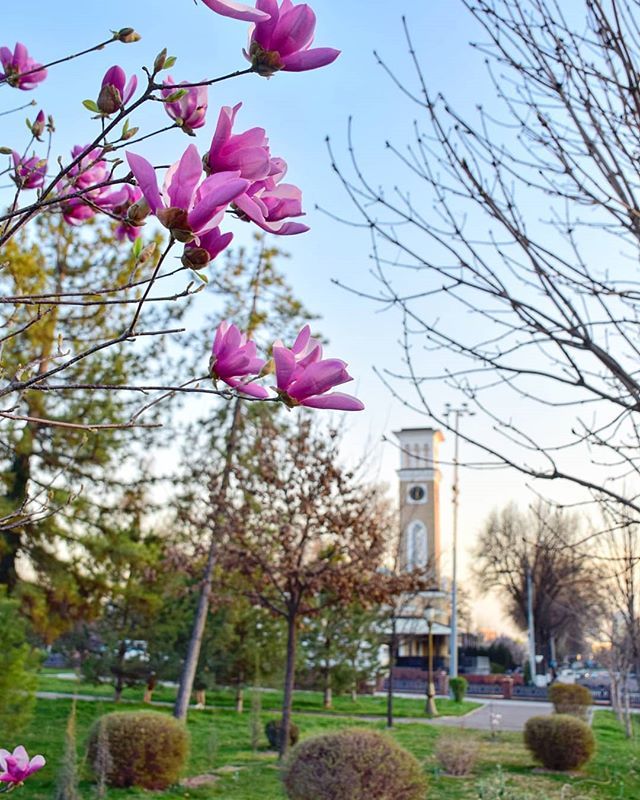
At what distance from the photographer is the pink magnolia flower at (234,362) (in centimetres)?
103

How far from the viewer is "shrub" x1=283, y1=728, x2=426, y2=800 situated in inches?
241

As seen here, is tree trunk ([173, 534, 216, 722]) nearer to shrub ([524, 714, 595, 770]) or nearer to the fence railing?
shrub ([524, 714, 595, 770])

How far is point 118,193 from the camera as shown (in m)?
1.44

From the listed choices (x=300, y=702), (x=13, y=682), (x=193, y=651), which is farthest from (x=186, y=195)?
(x=300, y=702)

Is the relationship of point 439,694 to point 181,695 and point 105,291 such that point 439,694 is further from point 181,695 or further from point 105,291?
point 105,291

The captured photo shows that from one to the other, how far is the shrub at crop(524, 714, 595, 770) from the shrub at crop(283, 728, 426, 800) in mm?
5151

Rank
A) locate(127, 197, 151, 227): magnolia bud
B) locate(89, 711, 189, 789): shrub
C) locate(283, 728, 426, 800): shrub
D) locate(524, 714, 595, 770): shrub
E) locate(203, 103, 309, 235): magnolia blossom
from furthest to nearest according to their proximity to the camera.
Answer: locate(524, 714, 595, 770): shrub
locate(89, 711, 189, 789): shrub
locate(283, 728, 426, 800): shrub
locate(127, 197, 151, 227): magnolia bud
locate(203, 103, 309, 235): magnolia blossom

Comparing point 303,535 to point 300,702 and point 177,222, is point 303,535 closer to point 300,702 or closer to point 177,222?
point 177,222

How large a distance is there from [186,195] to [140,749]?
28.1ft

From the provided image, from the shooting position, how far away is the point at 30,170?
54.4 inches

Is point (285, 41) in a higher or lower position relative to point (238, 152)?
higher

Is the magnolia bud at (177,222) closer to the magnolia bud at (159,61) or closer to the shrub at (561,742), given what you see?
the magnolia bud at (159,61)

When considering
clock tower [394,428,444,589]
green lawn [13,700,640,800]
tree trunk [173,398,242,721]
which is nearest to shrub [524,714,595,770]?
green lawn [13,700,640,800]

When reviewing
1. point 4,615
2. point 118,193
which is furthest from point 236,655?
point 118,193
